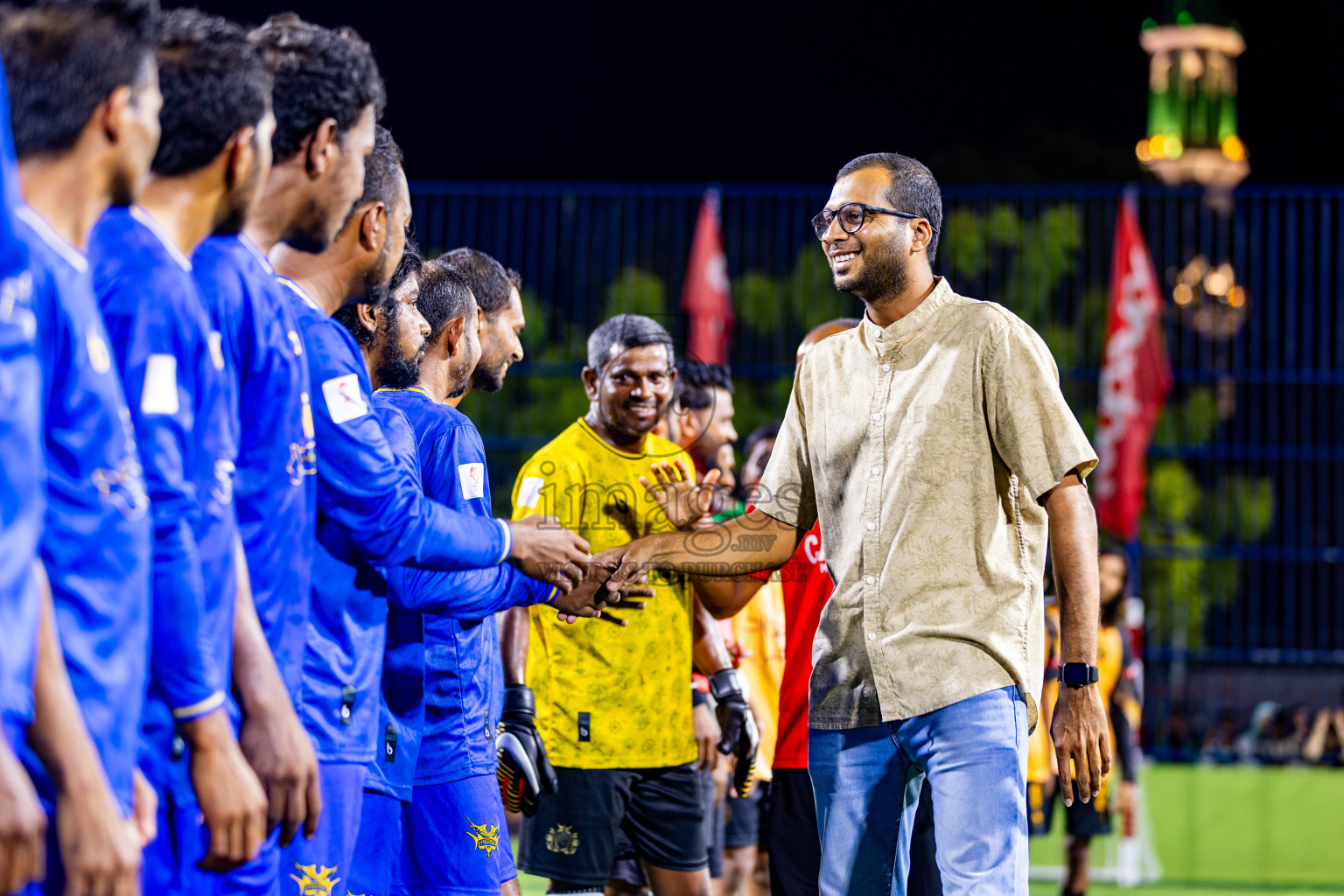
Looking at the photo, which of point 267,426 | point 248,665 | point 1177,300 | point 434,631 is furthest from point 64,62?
point 1177,300

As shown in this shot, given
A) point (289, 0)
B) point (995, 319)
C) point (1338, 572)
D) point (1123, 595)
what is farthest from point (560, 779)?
point (289, 0)

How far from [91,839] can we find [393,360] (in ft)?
7.13

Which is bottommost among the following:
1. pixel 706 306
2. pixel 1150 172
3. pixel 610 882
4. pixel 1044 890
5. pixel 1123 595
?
pixel 1044 890

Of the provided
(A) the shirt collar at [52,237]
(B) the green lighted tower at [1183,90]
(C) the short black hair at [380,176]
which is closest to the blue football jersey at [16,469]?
(A) the shirt collar at [52,237]

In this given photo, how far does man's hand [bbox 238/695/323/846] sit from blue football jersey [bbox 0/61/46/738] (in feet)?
1.97

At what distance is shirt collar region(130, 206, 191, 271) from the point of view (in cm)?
216

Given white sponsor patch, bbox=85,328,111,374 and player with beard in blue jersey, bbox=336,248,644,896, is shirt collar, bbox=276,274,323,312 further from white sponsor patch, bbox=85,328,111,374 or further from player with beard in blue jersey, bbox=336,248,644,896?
white sponsor patch, bbox=85,328,111,374

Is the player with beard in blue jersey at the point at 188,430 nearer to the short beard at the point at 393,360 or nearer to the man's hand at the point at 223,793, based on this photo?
the man's hand at the point at 223,793

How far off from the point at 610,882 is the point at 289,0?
64.4 ft

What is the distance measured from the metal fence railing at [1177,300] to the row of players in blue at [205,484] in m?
9.50

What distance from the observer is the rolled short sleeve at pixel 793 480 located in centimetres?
390

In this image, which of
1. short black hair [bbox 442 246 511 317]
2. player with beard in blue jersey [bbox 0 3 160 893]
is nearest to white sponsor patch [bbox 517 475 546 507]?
short black hair [bbox 442 246 511 317]

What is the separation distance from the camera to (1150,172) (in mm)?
40875

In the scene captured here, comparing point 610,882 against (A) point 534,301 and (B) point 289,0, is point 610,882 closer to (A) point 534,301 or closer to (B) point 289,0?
(A) point 534,301
